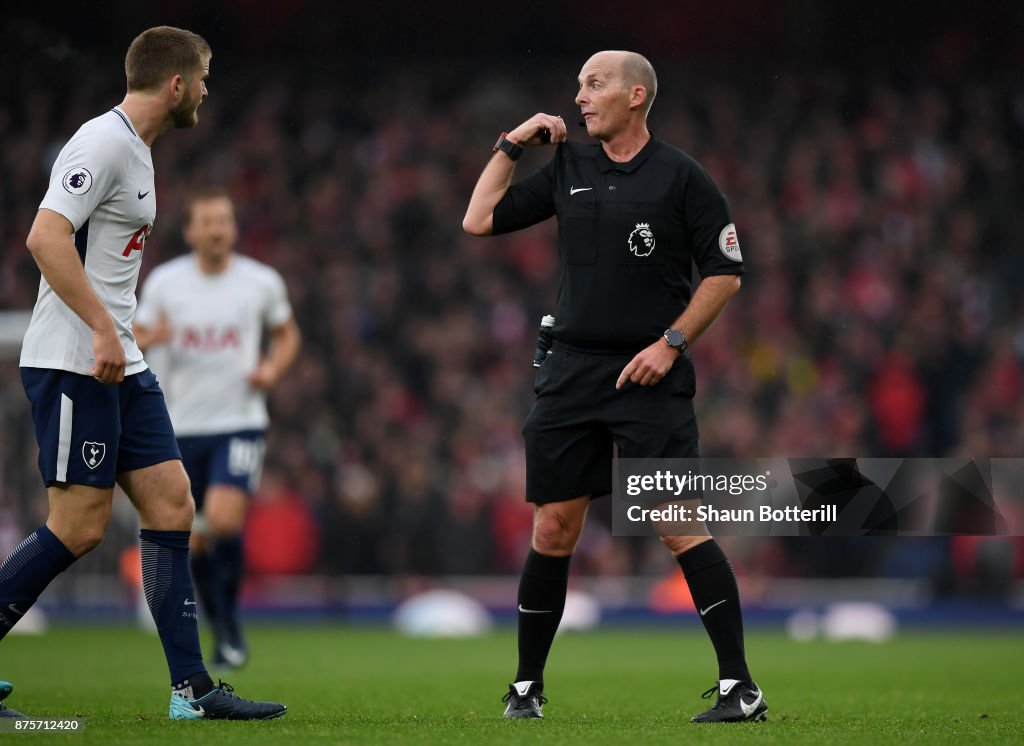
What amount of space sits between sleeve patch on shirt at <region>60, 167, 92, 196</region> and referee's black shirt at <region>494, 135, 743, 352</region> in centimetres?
170

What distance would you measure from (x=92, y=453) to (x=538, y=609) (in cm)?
171

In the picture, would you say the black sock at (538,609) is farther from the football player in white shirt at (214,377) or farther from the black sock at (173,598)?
the football player in white shirt at (214,377)

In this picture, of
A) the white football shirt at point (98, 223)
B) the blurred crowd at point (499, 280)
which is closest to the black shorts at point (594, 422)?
the white football shirt at point (98, 223)

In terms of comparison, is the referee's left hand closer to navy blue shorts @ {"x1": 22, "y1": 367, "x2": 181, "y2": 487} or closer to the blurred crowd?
navy blue shorts @ {"x1": 22, "y1": 367, "x2": 181, "y2": 487}

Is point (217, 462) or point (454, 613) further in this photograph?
point (454, 613)

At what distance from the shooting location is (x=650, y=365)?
5.42 meters

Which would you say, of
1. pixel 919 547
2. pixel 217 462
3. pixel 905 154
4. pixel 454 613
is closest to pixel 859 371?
pixel 919 547

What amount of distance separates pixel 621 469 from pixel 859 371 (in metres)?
11.3

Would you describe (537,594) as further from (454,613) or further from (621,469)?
(454,613)

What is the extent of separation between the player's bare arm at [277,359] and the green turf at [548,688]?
1614 millimetres

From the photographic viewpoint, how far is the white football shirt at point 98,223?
5.03 m

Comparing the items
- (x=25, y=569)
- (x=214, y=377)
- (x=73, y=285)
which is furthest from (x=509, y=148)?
(x=214, y=377)

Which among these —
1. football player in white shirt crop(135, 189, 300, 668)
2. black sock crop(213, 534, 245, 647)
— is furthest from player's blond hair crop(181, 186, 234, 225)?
black sock crop(213, 534, 245, 647)

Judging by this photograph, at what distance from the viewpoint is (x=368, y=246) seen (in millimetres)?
18516
